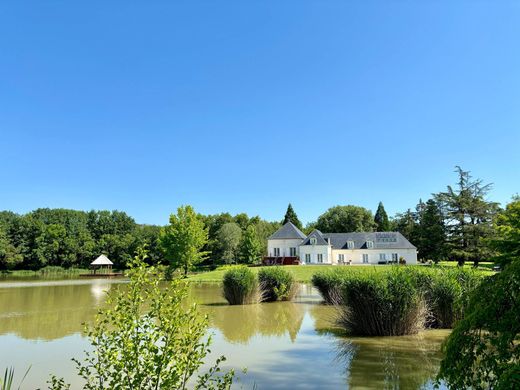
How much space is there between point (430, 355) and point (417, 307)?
6.91 ft

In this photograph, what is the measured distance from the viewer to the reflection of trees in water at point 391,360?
6477 mm

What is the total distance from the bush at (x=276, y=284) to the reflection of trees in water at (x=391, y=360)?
28.1 ft

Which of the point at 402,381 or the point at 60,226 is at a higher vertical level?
the point at 60,226

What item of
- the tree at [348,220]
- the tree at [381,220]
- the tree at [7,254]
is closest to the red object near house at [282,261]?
the tree at [348,220]

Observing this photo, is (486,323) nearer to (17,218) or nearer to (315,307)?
(315,307)

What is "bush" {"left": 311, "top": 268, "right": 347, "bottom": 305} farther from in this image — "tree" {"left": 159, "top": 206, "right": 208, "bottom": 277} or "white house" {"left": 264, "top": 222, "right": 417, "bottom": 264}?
"white house" {"left": 264, "top": 222, "right": 417, "bottom": 264}

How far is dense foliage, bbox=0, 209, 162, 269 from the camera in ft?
188

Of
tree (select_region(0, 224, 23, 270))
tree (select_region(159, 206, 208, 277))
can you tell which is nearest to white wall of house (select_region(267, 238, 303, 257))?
tree (select_region(159, 206, 208, 277))

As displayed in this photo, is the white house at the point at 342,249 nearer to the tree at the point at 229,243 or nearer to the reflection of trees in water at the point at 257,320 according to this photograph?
the tree at the point at 229,243

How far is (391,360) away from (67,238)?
203 feet

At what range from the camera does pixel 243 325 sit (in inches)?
482

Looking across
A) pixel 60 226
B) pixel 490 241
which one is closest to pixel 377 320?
pixel 490 241

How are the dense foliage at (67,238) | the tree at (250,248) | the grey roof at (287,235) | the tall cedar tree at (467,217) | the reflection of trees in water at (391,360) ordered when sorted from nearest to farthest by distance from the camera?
the reflection of trees in water at (391,360), the tall cedar tree at (467,217), the grey roof at (287,235), the tree at (250,248), the dense foliage at (67,238)

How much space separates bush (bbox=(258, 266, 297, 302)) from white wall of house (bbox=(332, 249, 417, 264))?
3287 centimetres
